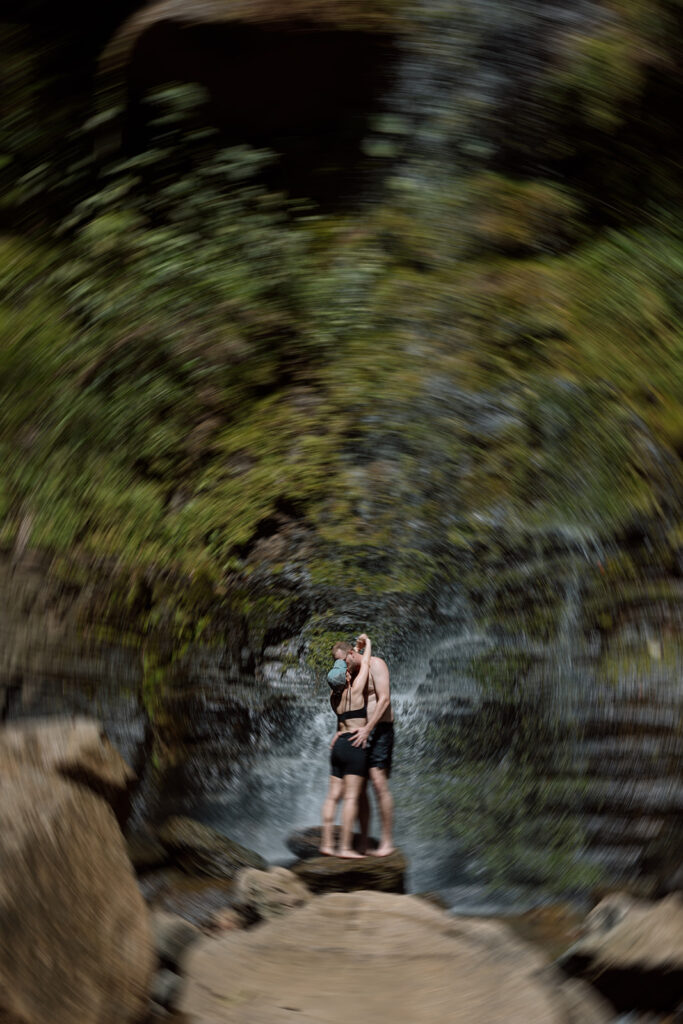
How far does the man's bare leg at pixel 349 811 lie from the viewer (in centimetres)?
708

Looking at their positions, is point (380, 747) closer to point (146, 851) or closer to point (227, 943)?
point (146, 851)

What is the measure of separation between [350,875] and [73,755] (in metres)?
3.93

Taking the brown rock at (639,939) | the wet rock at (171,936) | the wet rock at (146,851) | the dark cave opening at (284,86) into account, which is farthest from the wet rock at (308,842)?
the dark cave opening at (284,86)

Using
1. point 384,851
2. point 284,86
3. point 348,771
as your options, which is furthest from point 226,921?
point 284,86

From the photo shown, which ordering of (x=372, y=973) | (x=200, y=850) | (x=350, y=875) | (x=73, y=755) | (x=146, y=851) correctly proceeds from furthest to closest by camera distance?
(x=350, y=875)
(x=200, y=850)
(x=146, y=851)
(x=372, y=973)
(x=73, y=755)

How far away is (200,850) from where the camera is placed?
5.94 metres

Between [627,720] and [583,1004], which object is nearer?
[583,1004]

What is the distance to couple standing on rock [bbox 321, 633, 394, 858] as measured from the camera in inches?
281

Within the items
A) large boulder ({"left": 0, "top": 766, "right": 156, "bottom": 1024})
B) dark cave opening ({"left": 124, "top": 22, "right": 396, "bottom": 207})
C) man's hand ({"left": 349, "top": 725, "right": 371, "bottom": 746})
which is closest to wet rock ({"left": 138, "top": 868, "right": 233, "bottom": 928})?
→ large boulder ({"left": 0, "top": 766, "right": 156, "bottom": 1024})

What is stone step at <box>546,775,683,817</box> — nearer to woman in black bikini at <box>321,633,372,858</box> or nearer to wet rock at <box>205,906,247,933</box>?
woman in black bikini at <box>321,633,372,858</box>

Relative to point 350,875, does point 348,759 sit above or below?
above

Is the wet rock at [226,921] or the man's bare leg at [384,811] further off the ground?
the wet rock at [226,921]

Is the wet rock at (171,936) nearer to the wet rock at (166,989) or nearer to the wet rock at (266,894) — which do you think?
the wet rock at (166,989)

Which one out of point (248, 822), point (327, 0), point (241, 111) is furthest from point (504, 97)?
point (248, 822)
